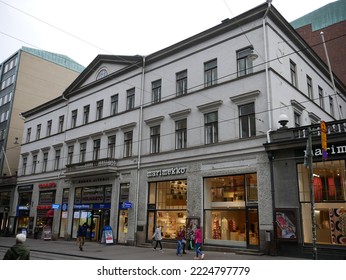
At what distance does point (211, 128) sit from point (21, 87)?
3780cm

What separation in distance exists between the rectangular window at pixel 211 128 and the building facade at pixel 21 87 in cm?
3219

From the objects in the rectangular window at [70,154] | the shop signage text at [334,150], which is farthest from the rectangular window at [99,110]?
the shop signage text at [334,150]

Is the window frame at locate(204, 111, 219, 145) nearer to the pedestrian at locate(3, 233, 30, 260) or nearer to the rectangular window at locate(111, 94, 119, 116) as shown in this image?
the rectangular window at locate(111, 94, 119, 116)

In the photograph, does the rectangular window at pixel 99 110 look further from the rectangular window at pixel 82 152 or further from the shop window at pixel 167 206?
the shop window at pixel 167 206

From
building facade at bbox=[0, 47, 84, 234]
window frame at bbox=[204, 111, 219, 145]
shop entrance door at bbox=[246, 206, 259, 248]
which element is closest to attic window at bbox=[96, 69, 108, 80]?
window frame at bbox=[204, 111, 219, 145]

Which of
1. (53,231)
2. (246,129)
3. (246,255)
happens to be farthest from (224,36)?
(53,231)

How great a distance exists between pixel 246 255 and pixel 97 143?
18.2 m

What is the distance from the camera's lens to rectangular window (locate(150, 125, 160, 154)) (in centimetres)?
2584

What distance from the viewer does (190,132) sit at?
77.3 ft

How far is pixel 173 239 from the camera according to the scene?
23.1m

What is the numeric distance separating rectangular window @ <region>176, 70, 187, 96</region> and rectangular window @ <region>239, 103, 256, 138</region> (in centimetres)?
557

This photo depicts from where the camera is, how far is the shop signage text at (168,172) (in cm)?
2334

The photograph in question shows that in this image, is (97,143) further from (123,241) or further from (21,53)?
(21,53)

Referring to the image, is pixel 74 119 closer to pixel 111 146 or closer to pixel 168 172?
pixel 111 146
